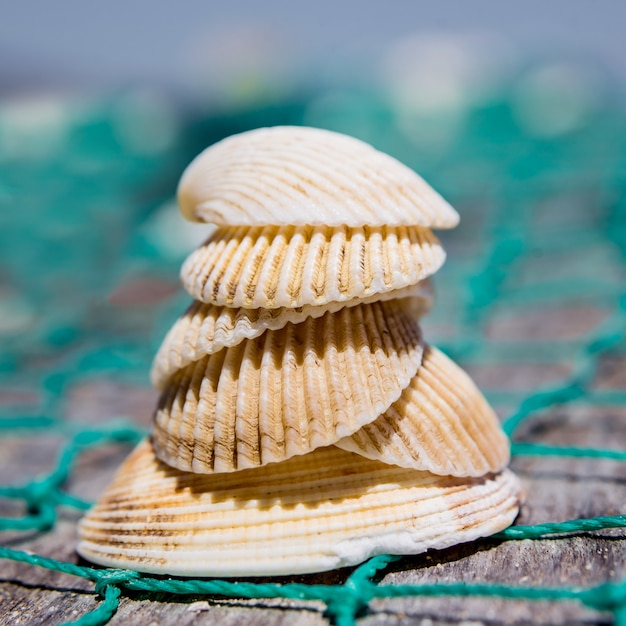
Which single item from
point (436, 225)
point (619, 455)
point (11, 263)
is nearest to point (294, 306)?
point (436, 225)

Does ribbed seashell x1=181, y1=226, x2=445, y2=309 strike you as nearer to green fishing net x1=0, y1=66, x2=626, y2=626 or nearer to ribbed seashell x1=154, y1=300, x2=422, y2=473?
ribbed seashell x1=154, y1=300, x2=422, y2=473

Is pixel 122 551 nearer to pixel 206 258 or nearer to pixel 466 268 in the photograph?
pixel 206 258

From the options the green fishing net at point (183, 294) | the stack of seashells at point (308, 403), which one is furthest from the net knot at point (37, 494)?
the stack of seashells at point (308, 403)

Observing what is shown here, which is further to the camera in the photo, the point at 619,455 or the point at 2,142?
the point at 2,142

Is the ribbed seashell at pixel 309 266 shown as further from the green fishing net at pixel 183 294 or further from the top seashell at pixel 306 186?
the green fishing net at pixel 183 294

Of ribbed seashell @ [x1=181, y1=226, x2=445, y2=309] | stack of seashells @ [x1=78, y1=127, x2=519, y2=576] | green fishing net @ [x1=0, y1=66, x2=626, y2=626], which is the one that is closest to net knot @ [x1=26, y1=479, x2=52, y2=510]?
green fishing net @ [x1=0, y1=66, x2=626, y2=626]

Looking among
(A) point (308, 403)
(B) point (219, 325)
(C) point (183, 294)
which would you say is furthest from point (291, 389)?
(C) point (183, 294)

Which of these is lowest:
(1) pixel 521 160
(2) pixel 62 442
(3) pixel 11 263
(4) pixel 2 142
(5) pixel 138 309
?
(2) pixel 62 442

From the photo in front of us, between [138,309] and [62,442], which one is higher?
[138,309]
